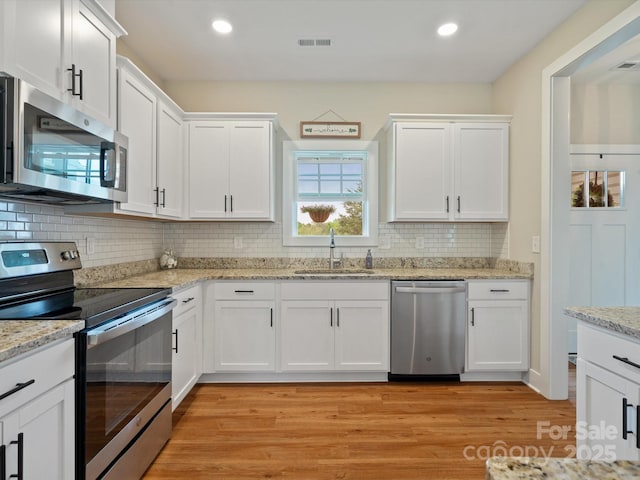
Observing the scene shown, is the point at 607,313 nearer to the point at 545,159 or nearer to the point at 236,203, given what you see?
the point at 545,159

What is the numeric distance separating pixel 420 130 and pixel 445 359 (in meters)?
2.02

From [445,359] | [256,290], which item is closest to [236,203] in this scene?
[256,290]

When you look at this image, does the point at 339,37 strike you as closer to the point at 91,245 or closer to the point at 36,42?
the point at 36,42

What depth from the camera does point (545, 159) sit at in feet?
9.05

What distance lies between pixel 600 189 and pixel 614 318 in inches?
118

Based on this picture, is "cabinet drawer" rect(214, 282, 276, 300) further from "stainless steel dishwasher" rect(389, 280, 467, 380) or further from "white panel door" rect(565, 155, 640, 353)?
"white panel door" rect(565, 155, 640, 353)

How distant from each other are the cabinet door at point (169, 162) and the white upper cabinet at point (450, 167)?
1916 millimetres

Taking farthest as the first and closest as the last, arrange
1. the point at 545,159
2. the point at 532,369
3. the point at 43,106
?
the point at 532,369
the point at 545,159
the point at 43,106

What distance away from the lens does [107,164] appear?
188 centimetres

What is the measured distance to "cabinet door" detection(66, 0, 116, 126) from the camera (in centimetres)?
176

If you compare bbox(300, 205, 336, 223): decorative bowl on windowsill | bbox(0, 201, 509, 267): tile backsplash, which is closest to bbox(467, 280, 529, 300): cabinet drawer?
bbox(0, 201, 509, 267): tile backsplash

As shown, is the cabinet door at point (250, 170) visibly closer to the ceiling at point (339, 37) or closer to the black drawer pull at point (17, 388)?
the ceiling at point (339, 37)

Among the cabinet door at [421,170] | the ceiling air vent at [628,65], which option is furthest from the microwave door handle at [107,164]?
the ceiling air vent at [628,65]

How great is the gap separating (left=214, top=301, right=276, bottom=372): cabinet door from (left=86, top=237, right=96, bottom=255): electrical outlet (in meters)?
1.04
